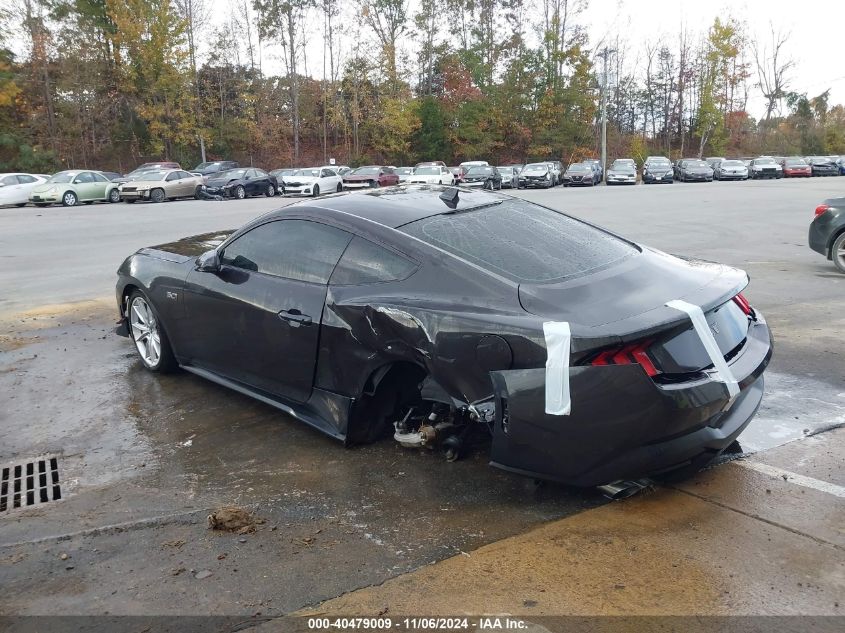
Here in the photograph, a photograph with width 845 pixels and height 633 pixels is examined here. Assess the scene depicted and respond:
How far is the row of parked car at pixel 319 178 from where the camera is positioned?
30.9 meters

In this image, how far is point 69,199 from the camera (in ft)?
101

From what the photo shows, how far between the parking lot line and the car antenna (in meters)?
2.21

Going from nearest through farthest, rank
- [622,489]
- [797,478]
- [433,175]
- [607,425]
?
[607,425] → [622,489] → [797,478] → [433,175]

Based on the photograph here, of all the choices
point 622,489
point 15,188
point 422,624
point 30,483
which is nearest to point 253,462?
point 30,483

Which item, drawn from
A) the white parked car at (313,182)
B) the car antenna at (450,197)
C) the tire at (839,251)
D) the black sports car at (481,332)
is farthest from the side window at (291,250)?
the white parked car at (313,182)

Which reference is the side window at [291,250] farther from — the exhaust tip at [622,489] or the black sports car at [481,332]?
the exhaust tip at [622,489]

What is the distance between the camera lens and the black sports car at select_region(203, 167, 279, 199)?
32625mm

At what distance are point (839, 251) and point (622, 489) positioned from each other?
814cm

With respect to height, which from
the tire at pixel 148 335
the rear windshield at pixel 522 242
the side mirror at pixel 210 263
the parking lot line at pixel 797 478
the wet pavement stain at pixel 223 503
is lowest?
the wet pavement stain at pixel 223 503

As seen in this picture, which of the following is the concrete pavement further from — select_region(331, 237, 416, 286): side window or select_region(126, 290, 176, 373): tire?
select_region(126, 290, 176, 373): tire

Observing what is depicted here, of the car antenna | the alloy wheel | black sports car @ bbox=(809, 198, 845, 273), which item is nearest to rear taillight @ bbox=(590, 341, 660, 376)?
the car antenna

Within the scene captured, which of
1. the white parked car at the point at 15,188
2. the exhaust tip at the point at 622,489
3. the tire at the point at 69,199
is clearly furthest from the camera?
the tire at the point at 69,199

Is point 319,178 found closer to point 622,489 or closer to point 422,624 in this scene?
point 622,489

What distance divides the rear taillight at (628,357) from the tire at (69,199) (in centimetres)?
3142
